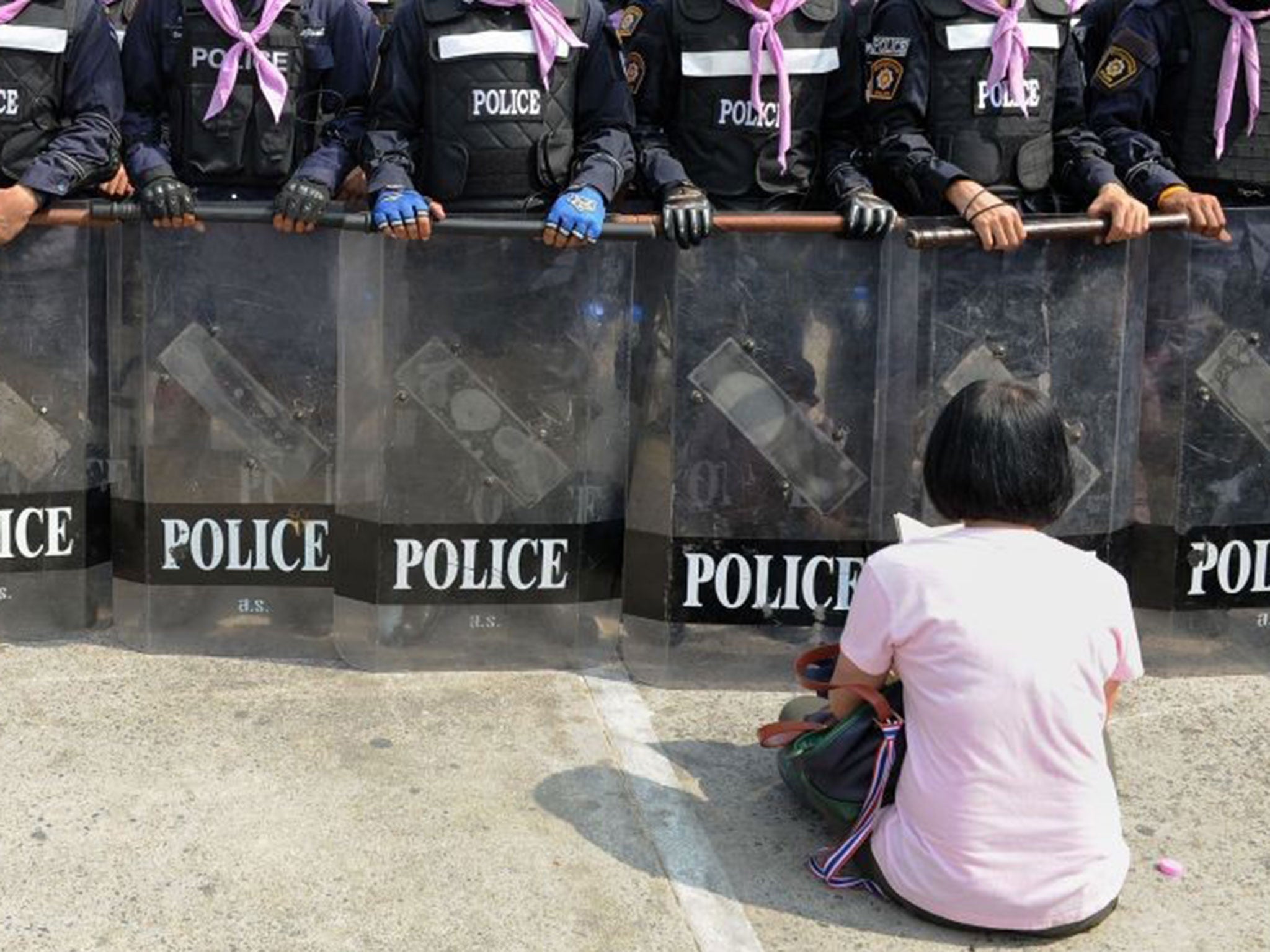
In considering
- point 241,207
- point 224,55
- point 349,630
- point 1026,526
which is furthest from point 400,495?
point 1026,526

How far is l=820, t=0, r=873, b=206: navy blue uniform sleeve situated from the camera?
4891 millimetres

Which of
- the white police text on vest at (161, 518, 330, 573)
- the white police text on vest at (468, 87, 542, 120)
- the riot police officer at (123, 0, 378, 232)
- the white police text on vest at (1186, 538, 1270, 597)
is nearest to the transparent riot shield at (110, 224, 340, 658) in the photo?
the white police text on vest at (161, 518, 330, 573)

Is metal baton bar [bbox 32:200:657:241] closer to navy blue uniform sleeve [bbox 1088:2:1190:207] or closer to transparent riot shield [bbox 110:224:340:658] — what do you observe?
transparent riot shield [bbox 110:224:340:658]

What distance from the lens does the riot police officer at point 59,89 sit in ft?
15.1

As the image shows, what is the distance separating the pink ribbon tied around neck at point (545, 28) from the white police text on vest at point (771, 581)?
1.38 metres

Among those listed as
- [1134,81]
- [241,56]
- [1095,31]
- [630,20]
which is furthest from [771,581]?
[1095,31]

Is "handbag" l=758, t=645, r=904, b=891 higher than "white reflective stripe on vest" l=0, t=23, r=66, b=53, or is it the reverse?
"white reflective stripe on vest" l=0, t=23, r=66, b=53

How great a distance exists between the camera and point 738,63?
4.76 m

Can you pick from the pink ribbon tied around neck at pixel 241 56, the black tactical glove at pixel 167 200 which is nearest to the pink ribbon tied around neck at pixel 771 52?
the pink ribbon tied around neck at pixel 241 56

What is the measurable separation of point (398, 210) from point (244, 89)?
856mm

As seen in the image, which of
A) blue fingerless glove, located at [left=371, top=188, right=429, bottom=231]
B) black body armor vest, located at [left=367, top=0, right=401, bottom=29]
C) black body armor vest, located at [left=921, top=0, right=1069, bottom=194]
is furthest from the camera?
black body armor vest, located at [left=367, top=0, right=401, bottom=29]

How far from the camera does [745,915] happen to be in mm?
3352

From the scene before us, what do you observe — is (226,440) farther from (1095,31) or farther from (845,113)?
(1095,31)

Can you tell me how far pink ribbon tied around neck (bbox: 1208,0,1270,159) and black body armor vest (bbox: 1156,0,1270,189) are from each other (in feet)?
0.05
